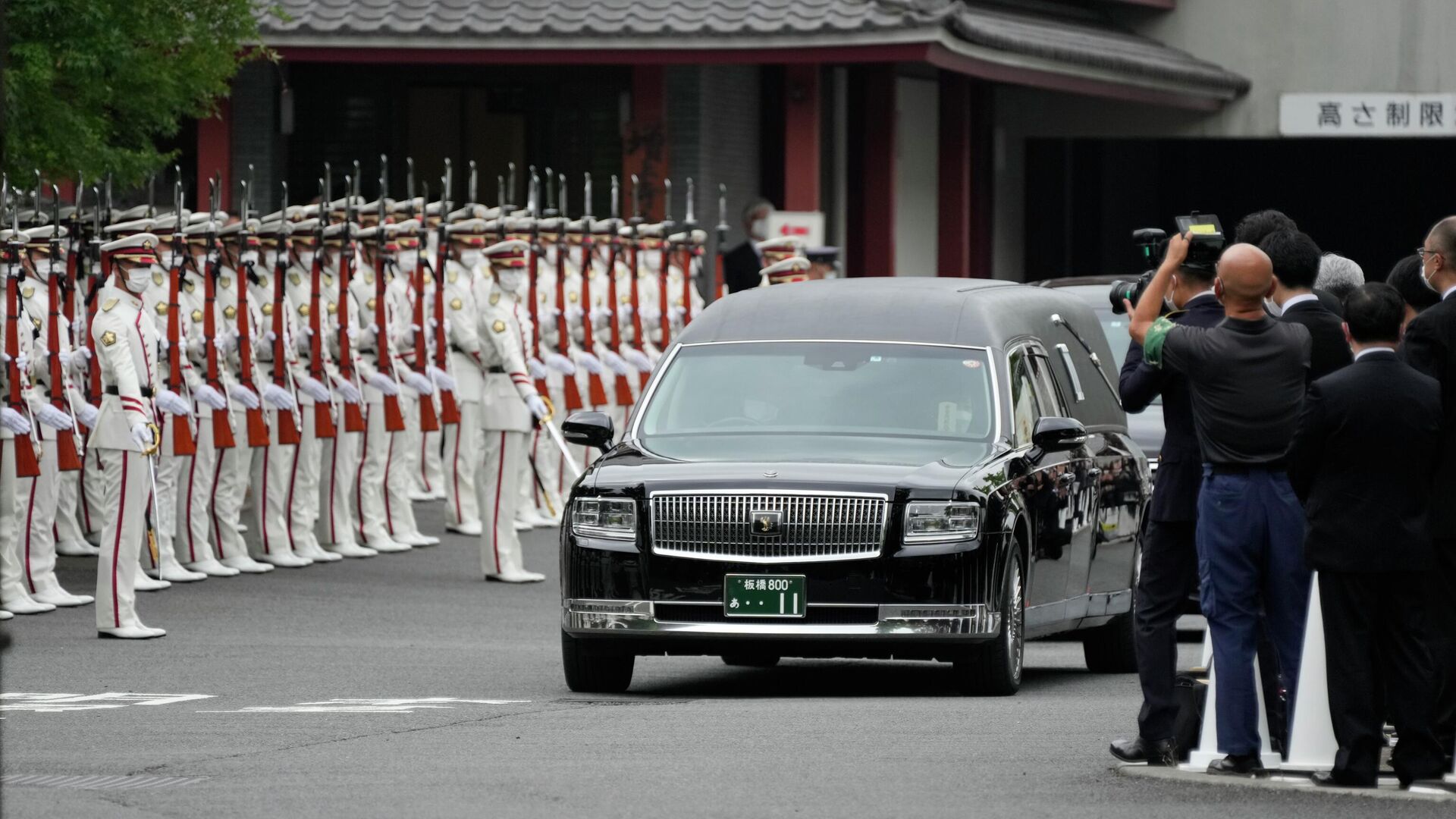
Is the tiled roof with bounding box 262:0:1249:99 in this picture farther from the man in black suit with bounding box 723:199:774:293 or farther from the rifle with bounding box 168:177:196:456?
the rifle with bounding box 168:177:196:456

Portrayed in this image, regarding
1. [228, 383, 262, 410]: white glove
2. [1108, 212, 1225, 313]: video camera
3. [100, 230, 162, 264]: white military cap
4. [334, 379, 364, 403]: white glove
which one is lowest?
[334, 379, 364, 403]: white glove

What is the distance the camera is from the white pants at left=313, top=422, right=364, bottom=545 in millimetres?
18625

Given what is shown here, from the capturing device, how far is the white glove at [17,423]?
1438cm

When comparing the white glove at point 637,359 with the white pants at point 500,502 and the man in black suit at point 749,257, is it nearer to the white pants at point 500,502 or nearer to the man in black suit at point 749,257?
the man in black suit at point 749,257

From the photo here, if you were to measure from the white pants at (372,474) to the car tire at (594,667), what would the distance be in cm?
783

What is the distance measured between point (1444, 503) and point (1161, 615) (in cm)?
94

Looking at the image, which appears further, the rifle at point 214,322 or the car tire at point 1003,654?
the rifle at point 214,322

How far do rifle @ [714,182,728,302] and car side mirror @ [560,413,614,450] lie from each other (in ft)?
38.0

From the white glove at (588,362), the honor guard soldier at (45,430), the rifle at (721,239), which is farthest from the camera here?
the rifle at (721,239)

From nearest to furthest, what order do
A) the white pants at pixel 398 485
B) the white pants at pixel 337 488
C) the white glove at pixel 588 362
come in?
the white pants at pixel 337 488 → the white pants at pixel 398 485 → the white glove at pixel 588 362

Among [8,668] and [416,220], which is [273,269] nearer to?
[416,220]

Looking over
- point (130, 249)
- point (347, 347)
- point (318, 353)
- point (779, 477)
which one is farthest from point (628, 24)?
point (779, 477)

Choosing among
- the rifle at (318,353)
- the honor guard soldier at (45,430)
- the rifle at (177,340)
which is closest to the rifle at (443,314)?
the rifle at (318,353)

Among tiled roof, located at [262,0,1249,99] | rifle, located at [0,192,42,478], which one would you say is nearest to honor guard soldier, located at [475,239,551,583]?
rifle, located at [0,192,42,478]
